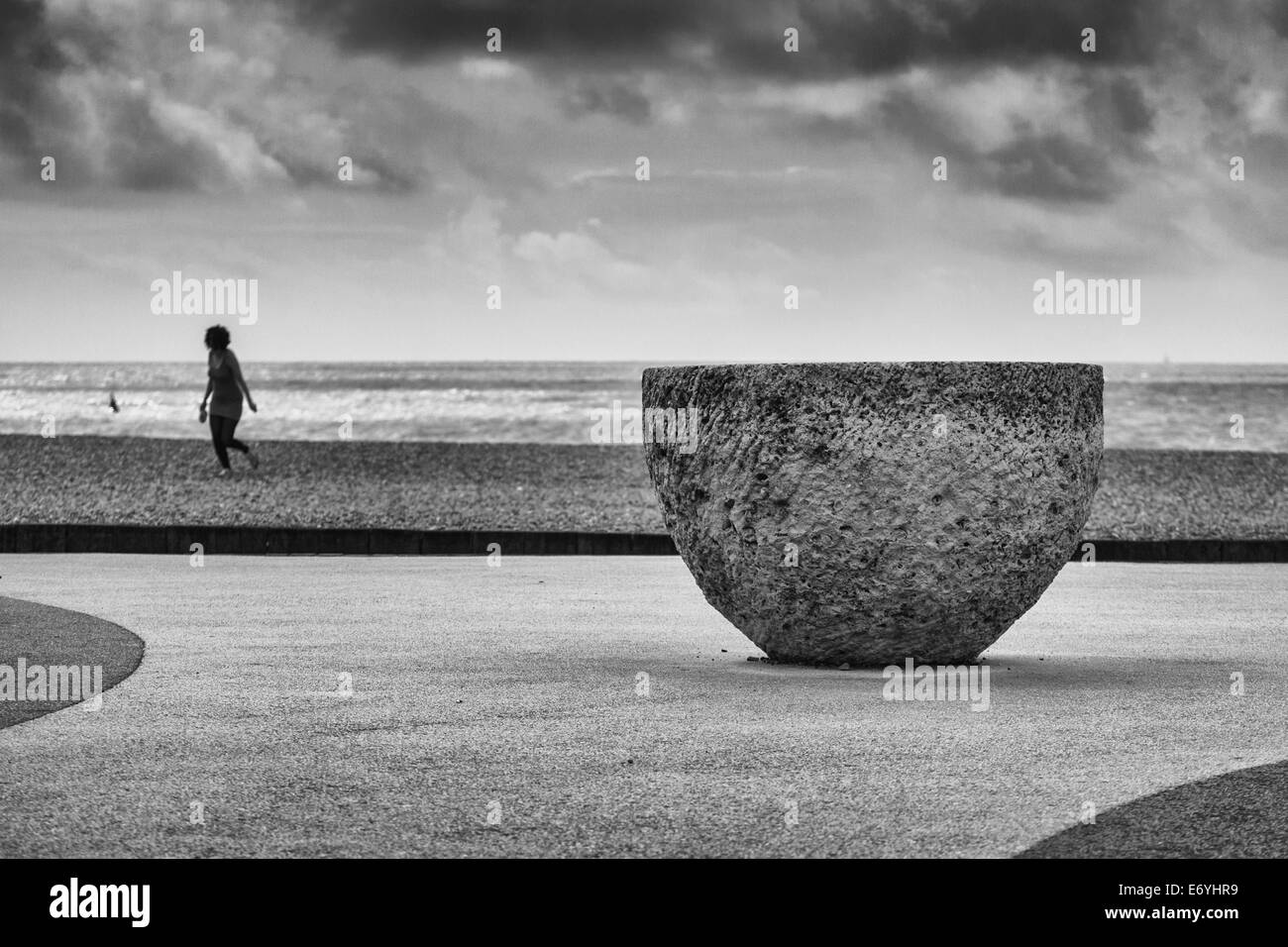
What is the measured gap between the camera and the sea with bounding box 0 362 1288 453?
155 feet

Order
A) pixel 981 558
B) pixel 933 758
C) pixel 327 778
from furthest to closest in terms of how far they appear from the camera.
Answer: pixel 981 558, pixel 933 758, pixel 327 778

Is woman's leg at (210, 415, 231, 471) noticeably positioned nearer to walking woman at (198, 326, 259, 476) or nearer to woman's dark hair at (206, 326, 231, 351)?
walking woman at (198, 326, 259, 476)

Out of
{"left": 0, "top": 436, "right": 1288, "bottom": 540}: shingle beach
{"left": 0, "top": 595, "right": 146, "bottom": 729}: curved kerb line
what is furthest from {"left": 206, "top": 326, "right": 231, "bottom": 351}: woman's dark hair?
{"left": 0, "top": 595, "right": 146, "bottom": 729}: curved kerb line

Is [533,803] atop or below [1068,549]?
below

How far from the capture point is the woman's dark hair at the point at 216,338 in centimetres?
1881

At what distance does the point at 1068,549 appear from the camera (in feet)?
24.7

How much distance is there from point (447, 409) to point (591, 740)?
52986 millimetres

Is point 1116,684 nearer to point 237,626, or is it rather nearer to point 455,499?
point 237,626

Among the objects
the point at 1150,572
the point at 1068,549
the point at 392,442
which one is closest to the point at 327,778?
the point at 1068,549

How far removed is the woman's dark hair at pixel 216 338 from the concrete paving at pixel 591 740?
363 inches

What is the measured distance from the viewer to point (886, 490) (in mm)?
7082

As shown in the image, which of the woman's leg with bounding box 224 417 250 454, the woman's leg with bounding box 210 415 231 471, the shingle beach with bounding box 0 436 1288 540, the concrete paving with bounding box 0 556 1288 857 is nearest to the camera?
the concrete paving with bounding box 0 556 1288 857

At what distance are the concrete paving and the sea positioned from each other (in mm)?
24689
